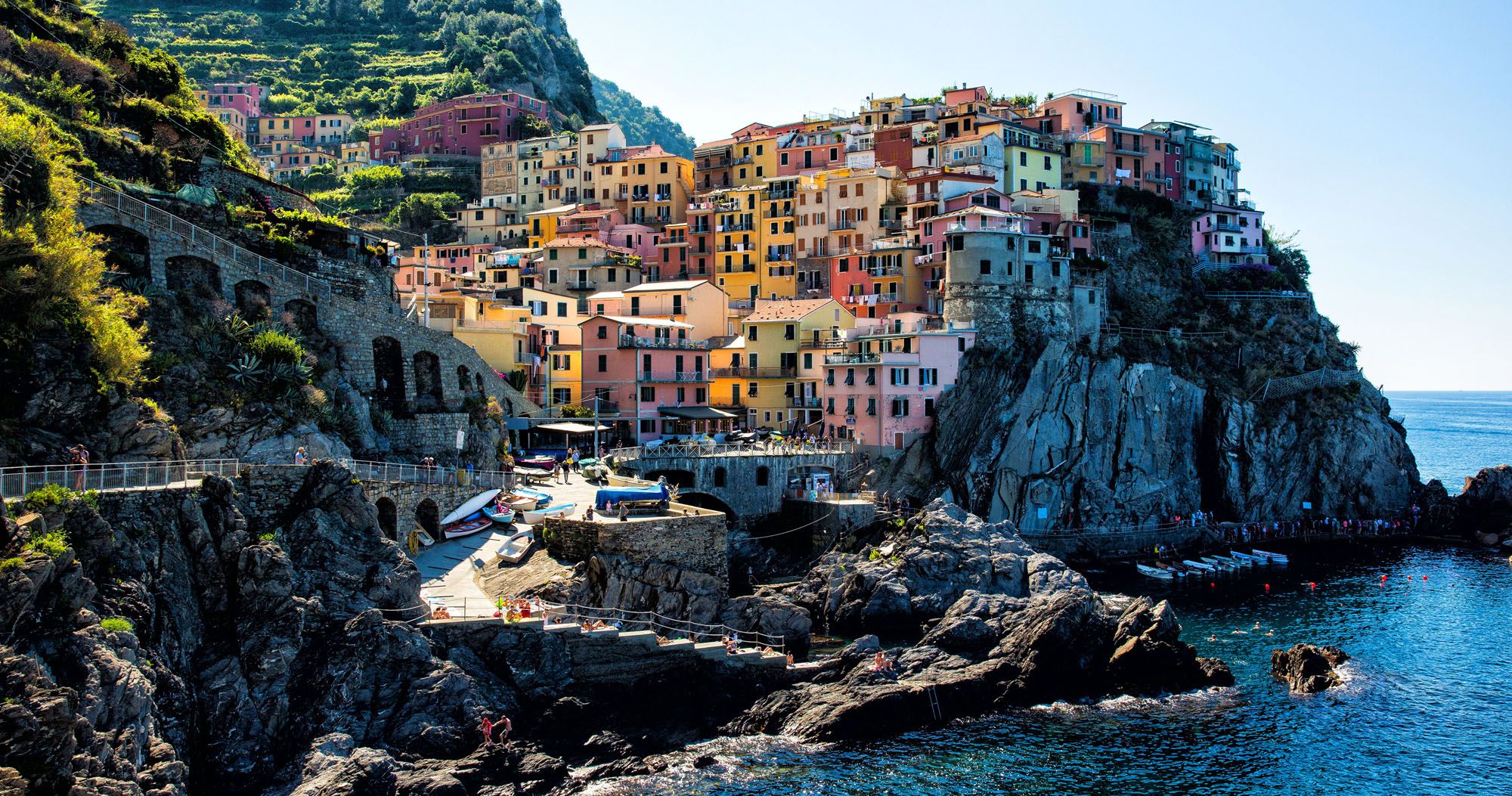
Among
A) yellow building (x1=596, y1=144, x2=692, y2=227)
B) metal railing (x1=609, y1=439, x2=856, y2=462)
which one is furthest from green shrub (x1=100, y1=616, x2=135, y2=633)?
yellow building (x1=596, y1=144, x2=692, y2=227)

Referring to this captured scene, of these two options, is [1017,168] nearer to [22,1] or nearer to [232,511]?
[22,1]

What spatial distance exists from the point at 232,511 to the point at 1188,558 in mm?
51138

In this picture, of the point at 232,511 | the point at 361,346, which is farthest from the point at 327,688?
the point at 361,346

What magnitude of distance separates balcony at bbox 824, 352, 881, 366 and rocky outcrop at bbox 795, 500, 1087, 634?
15.3 meters

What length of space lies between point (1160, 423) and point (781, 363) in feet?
72.9

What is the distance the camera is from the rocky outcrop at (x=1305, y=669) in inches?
1634

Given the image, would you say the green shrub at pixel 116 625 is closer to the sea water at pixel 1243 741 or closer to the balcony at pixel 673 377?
the sea water at pixel 1243 741

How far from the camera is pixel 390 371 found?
5034cm

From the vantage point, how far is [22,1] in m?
50.2

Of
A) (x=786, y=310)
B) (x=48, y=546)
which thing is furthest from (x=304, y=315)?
(x=786, y=310)

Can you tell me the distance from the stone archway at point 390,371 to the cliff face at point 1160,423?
86.5 feet

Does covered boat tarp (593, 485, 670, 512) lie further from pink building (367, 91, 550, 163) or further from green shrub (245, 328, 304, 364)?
pink building (367, 91, 550, 163)

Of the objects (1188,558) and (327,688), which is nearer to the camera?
(327,688)

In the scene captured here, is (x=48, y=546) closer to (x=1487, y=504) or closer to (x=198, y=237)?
(x=198, y=237)
